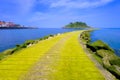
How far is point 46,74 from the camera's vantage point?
14047 millimetres

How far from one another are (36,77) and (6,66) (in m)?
3.93

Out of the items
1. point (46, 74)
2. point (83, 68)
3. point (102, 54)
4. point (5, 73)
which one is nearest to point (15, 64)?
point (5, 73)

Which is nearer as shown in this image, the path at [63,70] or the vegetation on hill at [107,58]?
the path at [63,70]

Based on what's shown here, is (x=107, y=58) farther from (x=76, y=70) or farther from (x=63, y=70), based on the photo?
(x=63, y=70)

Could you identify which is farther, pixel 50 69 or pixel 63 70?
pixel 50 69

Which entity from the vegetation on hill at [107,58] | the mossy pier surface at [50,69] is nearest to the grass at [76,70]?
the mossy pier surface at [50,69]

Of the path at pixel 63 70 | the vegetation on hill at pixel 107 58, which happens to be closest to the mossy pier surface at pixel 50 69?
the path at pixel 63 70

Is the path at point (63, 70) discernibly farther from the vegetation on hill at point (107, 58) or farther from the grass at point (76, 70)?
the vegetation on hill at point (107, 58)

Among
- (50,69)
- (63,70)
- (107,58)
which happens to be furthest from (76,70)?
(107,58)

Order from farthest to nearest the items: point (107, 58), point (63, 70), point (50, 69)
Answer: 1. point (107, 58)
2. point (50, 69)
3. point (63, 70)

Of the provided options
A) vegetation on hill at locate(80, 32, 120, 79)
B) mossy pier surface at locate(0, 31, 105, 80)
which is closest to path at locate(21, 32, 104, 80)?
mossy pier surface at locate(0, 31, 105, 80)

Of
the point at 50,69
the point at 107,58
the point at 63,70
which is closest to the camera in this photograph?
the point at 63,70

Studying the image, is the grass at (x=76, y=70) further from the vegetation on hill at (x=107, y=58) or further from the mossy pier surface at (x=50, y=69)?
the vegetation on hill at (x=107, y=58)

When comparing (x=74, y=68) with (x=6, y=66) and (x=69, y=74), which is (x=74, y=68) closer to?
(x=69, y=74)
